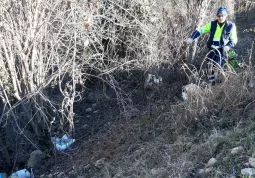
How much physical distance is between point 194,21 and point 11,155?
4123 millimetres

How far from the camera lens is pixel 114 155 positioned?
4.18m

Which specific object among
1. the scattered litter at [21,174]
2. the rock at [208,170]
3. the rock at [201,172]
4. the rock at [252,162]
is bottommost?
the scattered litter at [21,174]

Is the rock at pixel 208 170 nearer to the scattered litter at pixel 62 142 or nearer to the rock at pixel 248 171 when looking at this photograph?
the rock at pixel 248 171

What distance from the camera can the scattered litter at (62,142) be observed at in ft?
14.9

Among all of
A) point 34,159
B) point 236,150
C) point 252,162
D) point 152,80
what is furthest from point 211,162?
point 152,80

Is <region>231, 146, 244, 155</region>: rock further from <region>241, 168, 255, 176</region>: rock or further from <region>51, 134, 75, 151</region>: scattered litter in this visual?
<region>51, 134, 75, 151</region>: scattered litter

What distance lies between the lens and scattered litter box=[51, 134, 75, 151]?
4551 millimetres

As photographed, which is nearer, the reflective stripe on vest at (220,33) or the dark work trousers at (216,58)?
the dark work trousers at (216,58)

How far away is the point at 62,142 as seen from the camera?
4625mm

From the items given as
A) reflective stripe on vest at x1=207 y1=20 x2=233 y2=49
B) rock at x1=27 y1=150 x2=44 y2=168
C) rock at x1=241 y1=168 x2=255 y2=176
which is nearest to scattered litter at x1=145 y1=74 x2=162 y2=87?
reflective stripe on vest at x1=207 y1=20 x2=233 y2=49

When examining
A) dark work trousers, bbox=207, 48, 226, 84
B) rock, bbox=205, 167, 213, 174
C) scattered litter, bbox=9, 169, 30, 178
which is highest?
dark work trousers, bbox=207, 48, 226, 84

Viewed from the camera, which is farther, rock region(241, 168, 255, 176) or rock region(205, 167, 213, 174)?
rock region(205, 167, 213, 174)

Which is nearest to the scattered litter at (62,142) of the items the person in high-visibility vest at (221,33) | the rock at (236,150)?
the rock at (236,150)

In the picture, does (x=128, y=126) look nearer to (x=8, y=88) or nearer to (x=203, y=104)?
(x=203, y=104)
